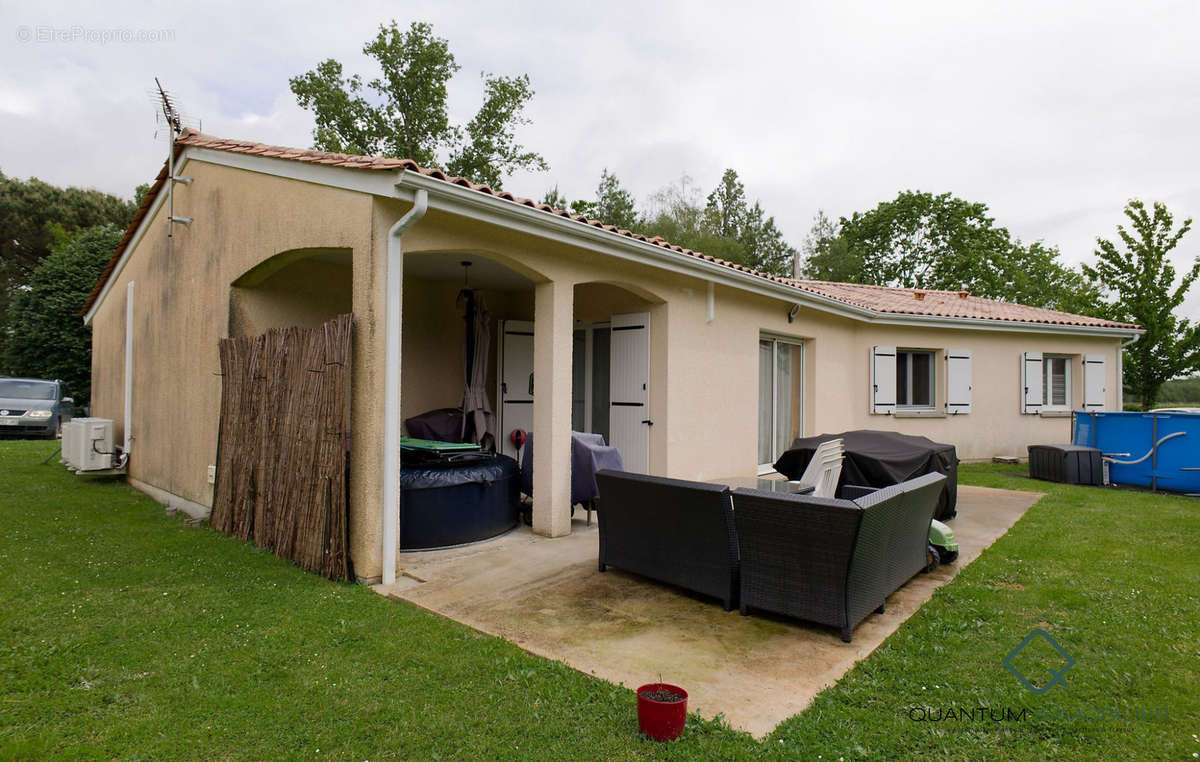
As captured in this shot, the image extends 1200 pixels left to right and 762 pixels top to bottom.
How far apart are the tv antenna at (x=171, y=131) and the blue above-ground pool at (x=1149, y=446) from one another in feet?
39.2

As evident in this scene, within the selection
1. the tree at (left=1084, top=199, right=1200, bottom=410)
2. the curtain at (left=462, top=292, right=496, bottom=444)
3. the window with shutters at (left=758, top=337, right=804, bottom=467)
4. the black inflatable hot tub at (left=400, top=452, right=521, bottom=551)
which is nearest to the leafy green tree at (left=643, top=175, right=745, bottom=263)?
the tree at (left=1084, top=199, right=1200, bottom=410)

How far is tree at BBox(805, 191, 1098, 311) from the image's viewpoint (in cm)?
2706

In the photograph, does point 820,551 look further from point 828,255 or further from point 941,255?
point 941,255

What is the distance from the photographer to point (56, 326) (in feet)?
60.9

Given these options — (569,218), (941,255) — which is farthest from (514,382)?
(941,255)

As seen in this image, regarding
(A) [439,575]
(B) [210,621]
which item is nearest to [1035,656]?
(A) [439,575]

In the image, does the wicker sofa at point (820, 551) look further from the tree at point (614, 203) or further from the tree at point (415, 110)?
the tree at point (614, 203)

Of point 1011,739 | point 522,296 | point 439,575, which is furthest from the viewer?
point 522,296

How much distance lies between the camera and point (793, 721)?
8.04ft

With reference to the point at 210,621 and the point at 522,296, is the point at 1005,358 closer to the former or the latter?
the point at 522,296

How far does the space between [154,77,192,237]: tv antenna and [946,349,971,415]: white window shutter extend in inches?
445

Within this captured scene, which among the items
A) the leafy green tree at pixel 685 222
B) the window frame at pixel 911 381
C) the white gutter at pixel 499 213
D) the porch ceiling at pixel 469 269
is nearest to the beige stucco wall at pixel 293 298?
the porch ceiling at pixel 469 269

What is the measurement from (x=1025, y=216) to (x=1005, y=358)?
22.1 meters

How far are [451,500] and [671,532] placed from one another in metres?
1.94
